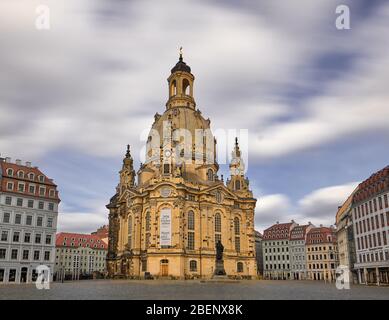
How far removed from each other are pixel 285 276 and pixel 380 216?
77.8 meters

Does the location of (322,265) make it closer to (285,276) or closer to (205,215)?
(285,276)

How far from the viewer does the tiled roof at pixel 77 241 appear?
135 m

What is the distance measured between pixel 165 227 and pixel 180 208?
188 inches

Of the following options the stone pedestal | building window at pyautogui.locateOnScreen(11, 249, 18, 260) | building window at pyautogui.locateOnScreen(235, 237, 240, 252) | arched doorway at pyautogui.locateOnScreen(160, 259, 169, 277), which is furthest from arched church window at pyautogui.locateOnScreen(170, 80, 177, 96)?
building window at pyautogui.locateOnScreen(11, 249, 18, 260)

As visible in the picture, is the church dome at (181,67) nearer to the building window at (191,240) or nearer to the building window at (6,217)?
the building window at (191,240)

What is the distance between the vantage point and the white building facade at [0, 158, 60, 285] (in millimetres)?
65188

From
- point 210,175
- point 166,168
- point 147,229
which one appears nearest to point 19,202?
point 147,229

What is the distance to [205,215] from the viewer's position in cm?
8781

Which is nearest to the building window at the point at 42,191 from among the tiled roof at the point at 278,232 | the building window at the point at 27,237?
the building window at the point at 27,237

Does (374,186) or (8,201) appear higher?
(374,186)

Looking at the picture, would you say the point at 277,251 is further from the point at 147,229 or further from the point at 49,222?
the point at 49,222

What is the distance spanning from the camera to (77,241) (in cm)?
13838
